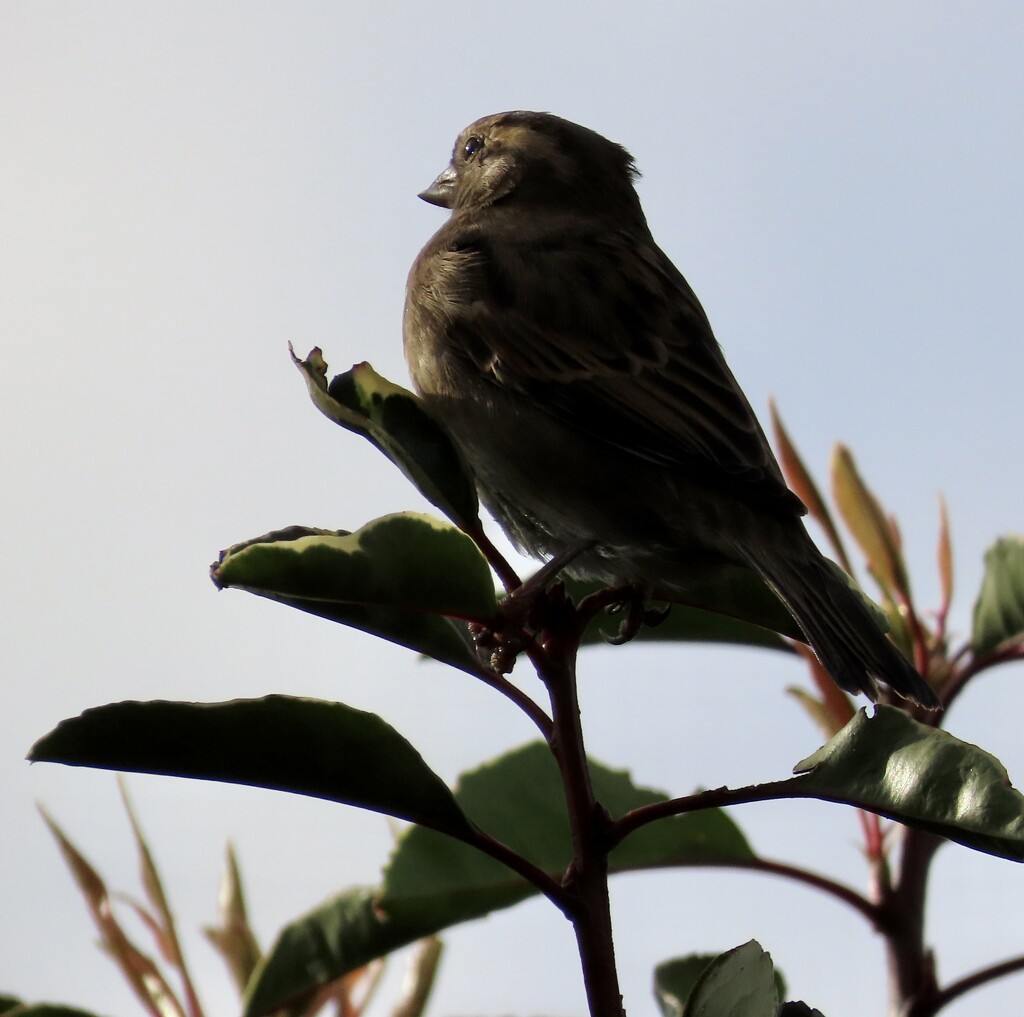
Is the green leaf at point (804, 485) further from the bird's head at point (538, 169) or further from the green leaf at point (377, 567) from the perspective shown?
the bird's head at point (538, 169)

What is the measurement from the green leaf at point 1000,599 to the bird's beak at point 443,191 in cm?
252

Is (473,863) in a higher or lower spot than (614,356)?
lower

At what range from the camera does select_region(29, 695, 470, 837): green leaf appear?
64.3 inches

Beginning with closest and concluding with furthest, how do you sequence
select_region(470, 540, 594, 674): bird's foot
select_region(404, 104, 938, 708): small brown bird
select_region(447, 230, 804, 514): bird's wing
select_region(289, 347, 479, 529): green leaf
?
1. select_region(470, 540, 594, 674): bird's foot
2. select_region(289, 347, 479, 529): green leaf
3. select_region(404, 104, 938, 708): small brown bird
4. select_region(447, 230, 804, 514): bird's wing

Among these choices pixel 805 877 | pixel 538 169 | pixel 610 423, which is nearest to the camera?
pixel 805 877

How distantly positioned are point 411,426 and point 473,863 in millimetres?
774

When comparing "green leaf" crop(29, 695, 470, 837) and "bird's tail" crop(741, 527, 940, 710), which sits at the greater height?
"green leaf" crop(29, 695, 470, 837)

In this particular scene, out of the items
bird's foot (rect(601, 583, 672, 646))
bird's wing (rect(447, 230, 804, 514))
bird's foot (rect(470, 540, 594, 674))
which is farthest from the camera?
bird's wing (rect(447, 230, 804, 514))

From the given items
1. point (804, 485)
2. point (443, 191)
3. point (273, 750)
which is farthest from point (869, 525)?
point (443, 191)

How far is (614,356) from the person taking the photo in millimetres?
3344

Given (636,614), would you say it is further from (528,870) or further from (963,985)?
(528,870)

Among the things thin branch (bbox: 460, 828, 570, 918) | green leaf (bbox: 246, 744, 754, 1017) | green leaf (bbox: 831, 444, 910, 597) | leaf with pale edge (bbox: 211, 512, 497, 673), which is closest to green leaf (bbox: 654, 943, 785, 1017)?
green leaf (bbox: 246, 744, 754, 1017)

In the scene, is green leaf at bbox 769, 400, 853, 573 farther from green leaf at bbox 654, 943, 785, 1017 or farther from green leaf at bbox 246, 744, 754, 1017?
green leaf at bbox 654, 943, 785, 1017

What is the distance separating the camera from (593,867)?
154 centimetres
